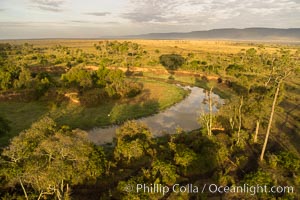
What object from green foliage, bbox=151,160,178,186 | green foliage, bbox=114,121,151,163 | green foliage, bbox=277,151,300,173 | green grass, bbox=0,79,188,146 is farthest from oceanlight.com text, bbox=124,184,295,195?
green grass, bbox=0,79,188,146

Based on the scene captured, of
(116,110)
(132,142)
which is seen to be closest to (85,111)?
(116,110)

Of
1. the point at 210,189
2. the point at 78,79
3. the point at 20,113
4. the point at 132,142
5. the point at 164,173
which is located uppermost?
the point at 78,79

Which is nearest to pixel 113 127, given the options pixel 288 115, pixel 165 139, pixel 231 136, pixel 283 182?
pixel 165 139

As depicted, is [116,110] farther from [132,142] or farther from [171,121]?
[132,142]

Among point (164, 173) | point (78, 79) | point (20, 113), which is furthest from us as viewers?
point (78, 79)

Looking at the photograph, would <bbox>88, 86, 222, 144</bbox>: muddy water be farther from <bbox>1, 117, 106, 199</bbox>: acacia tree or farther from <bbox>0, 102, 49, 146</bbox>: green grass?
<bbox>1, 117, 106, 199</bbox>: acacia tree

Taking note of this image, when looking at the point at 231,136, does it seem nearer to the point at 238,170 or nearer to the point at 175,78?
the point at 238,170
